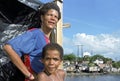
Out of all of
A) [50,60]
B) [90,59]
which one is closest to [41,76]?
[50,60]

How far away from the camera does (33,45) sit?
3473mm

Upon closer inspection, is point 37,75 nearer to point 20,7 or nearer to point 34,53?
point 34,53

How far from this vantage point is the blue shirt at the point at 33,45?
134 inches

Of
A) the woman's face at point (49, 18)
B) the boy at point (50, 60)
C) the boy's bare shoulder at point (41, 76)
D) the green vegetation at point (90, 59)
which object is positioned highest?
the woman's face at point (49, 18)

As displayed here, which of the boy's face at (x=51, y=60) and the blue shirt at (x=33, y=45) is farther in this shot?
the blue shirt at (x=33, y=45)

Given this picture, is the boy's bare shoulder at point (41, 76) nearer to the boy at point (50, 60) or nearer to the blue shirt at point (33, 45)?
the boy at point (50, 60)

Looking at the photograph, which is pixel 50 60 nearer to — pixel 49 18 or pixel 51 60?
pixel 51 60

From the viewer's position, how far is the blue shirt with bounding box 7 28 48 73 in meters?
3.40

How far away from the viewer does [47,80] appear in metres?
3.21

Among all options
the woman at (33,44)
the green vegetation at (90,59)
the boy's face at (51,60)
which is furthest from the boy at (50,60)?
the green vegetation at (90,59)

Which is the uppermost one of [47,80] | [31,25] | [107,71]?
[31,25]

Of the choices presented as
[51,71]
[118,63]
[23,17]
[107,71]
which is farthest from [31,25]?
[118,63]

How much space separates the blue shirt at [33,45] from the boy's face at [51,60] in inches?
11.3

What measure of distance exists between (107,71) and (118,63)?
39.4ft
